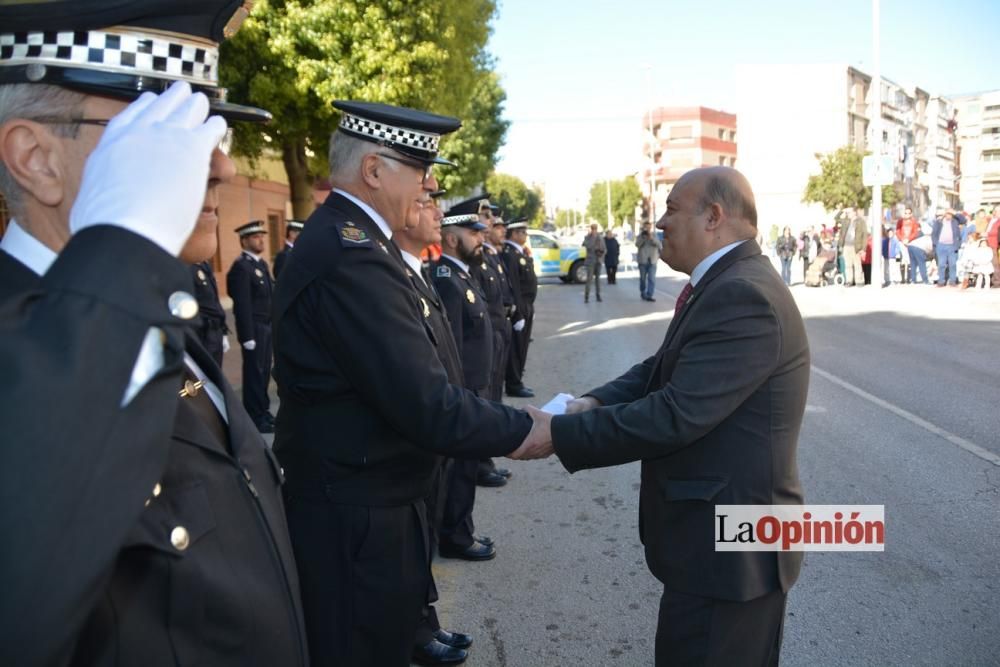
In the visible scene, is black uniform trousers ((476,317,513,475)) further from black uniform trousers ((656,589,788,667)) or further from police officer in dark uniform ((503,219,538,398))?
black uniform trousers ((656,589,788,667))

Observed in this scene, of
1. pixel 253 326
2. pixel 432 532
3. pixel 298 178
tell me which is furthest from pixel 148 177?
pixel 298 178

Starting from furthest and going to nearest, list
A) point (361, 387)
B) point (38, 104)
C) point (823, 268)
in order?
point (823, 268)
point (361, 387)
point (38, 104)

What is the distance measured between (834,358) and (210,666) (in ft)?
34.5

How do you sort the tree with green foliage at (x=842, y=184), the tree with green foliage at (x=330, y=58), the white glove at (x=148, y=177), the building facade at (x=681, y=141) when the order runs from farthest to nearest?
the building facade at (x=681, y=141)
the tree with green foliage at (x=842, y=184)
the tree with green foliage at (x=330, y=58)
the white glove at (x=148, y=177)

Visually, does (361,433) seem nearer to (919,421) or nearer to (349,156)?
(349,156)

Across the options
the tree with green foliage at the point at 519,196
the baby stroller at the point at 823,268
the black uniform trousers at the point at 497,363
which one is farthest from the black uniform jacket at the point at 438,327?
the tree with green foliage at the point at 519,196

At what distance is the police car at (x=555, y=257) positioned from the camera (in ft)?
90.2

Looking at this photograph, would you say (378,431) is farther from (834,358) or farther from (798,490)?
(834,358)

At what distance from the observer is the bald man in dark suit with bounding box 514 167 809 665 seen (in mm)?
2211

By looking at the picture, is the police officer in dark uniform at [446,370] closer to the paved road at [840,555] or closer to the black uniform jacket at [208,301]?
the paved road at [840,555]

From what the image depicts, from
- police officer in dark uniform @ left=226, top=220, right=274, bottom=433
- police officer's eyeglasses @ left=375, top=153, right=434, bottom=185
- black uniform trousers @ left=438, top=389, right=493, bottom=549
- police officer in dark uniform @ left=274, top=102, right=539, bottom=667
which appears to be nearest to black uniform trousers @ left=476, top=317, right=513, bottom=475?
black uniform trousers @ left=438, top=389, right=493, bottom=549

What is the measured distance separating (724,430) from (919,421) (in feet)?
18.8

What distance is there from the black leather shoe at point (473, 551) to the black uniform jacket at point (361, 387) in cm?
240

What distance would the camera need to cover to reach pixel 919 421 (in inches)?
277
